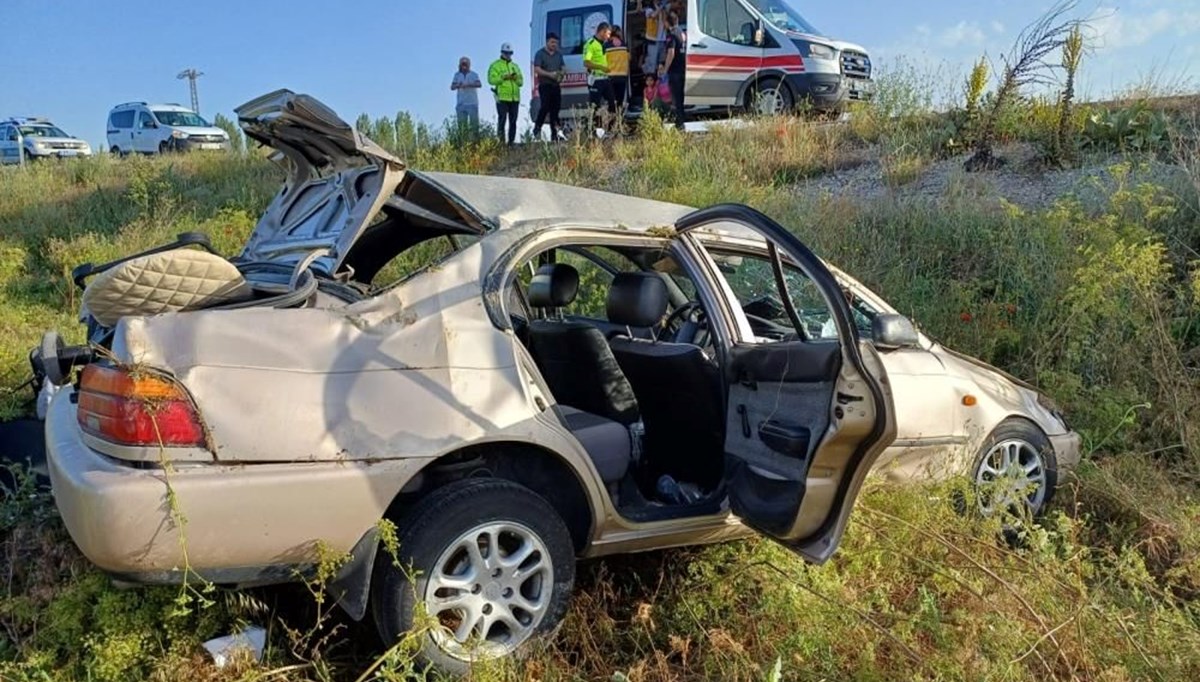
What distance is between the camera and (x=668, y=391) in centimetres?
381

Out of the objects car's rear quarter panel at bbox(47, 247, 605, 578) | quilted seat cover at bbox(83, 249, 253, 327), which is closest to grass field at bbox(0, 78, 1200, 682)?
car's rear quarter panel at bbox(47, 247, 605, 578)

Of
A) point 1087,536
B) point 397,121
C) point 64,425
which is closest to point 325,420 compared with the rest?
point 64,425

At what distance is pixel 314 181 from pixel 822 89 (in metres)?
11.2

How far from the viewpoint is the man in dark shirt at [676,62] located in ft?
45.5

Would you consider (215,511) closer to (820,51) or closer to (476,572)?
(476,572)

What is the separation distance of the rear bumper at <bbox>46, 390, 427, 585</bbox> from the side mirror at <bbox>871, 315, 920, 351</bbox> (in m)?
1.82

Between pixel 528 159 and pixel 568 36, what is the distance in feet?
11.2

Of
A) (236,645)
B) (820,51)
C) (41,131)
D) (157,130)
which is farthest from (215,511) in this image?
(41,131)

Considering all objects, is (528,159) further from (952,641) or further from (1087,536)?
(952,641)

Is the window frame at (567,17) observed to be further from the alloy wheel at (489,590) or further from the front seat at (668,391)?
the alloy wheel at (489,590)

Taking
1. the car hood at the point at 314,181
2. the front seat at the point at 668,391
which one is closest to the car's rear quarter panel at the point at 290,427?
the car hood at the point at 314,181

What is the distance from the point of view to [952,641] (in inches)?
118

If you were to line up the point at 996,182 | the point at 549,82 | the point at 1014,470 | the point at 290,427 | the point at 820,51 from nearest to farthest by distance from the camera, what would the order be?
1. the point at 290,427
2. the point at 1014,470
3. the point at 996,182
4. the point at 820,51
5. the point at 549,82

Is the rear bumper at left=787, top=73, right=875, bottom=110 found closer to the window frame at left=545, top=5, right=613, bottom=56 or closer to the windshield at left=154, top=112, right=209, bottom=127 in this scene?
the window frame at left=545, top=5, right=613, bottom=56
